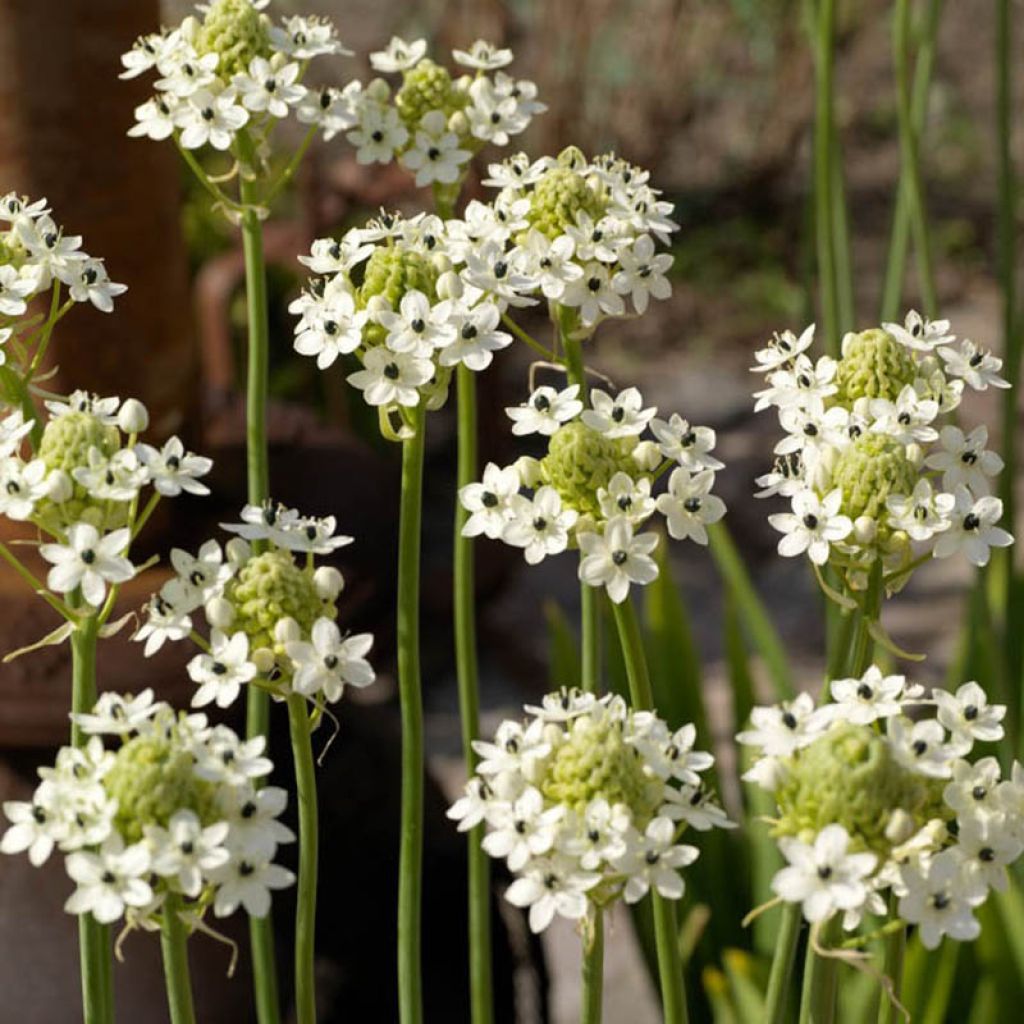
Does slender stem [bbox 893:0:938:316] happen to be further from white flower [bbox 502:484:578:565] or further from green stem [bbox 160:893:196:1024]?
green stem [bbox 160:893:196:1024]

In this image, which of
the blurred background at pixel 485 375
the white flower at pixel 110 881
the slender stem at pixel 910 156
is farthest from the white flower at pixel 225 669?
the slender stem at pixel 910 156

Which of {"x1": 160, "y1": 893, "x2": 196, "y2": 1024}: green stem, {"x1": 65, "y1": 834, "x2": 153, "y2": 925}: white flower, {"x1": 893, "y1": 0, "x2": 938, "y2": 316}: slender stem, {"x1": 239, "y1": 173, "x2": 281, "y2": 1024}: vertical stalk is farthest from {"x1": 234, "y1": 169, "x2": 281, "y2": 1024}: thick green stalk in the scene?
{"x1": 893, "y1": 0, "x2": 938, "y2": 316}: slender stem

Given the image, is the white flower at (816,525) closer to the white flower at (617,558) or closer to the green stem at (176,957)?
the white flower at (617,558)

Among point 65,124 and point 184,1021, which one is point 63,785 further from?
point 65,124

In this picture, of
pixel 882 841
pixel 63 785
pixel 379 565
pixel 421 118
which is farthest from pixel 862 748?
pixel 379 565

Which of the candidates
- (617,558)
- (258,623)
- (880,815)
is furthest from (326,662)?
(880,815)
